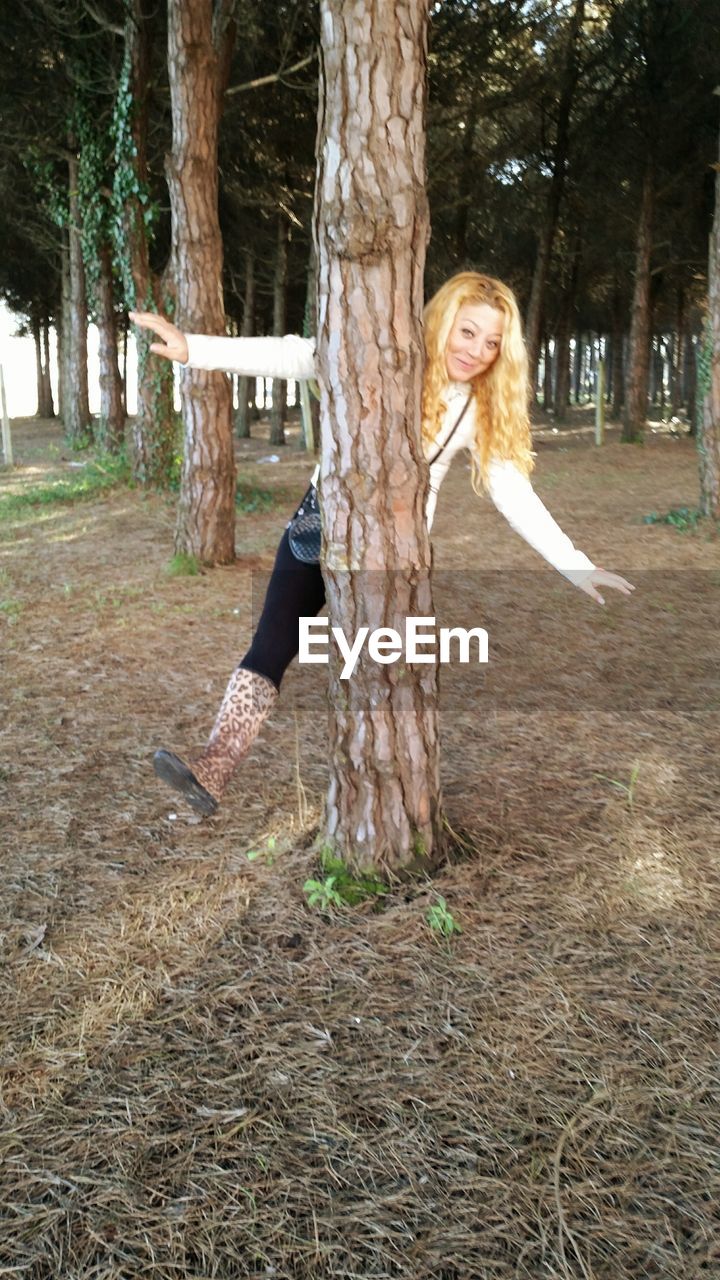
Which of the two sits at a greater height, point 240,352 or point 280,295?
point 280,295

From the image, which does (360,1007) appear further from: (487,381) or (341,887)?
(487,381)

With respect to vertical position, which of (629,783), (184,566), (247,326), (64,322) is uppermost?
(64,322)

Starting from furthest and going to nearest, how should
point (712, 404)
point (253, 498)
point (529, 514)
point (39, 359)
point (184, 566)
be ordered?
point (39, 359)
point (253, 498)
point (712, 404)
point (184, 566)
point (529, 514)

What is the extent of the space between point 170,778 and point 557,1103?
1.49m

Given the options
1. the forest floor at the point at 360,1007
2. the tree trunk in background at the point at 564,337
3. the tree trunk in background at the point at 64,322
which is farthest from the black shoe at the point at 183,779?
the tree trunk in background at the point at 564,337

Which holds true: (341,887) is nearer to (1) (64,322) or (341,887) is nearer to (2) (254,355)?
(2) (254,355)

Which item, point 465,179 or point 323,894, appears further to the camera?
point 465,179

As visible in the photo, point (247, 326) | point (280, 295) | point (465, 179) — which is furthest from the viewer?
point (465, 179)

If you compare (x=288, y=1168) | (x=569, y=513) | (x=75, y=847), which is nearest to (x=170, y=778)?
(x=75, y=847)

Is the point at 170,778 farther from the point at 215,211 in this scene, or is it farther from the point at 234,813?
the point at 215,211

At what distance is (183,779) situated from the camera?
2875mm

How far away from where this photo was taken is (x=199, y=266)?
7.00 m

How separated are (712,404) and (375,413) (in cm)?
760

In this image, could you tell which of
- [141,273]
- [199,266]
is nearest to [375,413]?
[199,266]
